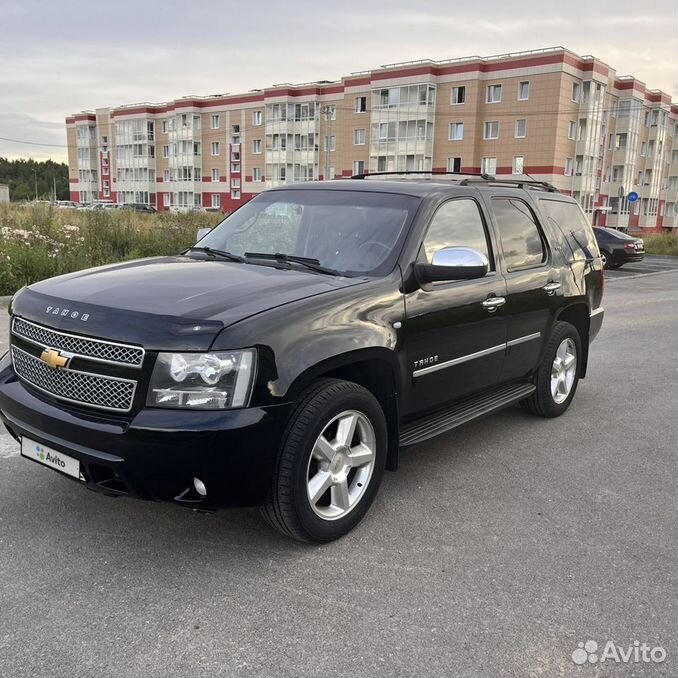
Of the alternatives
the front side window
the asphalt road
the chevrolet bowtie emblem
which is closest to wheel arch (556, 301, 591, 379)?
the front side window

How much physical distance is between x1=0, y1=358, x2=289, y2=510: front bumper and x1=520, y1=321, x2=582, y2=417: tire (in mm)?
3002

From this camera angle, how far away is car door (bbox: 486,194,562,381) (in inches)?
190

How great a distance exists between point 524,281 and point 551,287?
0.46 metres

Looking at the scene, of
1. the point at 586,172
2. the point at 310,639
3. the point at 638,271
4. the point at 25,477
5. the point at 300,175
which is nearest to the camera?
the point at 310,639

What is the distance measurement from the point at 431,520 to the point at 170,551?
143cm

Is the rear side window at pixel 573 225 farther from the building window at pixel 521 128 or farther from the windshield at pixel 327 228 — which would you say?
the building window at pixel 521 128

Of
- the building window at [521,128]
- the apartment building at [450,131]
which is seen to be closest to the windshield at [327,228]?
the apartment building at [450,131]

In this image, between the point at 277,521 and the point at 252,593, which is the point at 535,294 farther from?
the point at 252,593

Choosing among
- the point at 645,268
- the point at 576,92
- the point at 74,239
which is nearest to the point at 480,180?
the point at 74,239

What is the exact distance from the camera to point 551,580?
3.21 meters

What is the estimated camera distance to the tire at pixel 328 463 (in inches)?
125

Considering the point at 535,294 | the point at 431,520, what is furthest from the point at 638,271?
the point at 431,520

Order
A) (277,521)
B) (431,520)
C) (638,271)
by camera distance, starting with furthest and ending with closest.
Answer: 1. (638,271)
2. (431,520)
3. (277,521)

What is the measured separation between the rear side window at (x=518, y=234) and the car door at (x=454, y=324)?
22 centimetres
